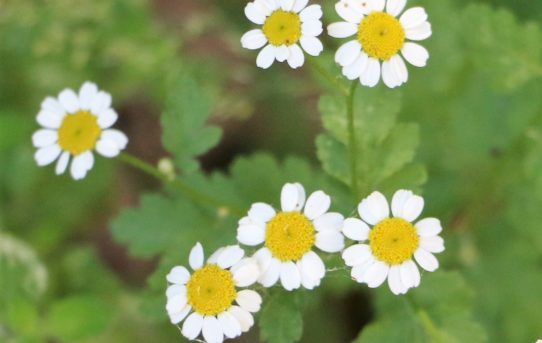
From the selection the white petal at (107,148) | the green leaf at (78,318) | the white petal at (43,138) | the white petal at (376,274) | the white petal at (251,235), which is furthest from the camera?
the green leaf at (78,318)

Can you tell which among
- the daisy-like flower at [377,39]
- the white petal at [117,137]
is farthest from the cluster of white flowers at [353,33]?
the white petal at [117,137]

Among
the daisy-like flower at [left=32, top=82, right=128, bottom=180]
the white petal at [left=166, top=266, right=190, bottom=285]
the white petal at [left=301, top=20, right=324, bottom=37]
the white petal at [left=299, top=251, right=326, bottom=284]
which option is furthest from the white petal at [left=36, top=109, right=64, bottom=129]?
the white petal at [left=299, top=251, right=326, bottom=284]

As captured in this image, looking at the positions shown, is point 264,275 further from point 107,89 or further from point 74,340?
point 107,89

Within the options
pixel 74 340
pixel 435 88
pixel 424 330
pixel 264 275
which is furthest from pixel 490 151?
pixel 74 340

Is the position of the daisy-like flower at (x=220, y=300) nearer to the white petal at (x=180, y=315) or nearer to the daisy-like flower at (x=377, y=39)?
the white petal at (x=180, y=315)

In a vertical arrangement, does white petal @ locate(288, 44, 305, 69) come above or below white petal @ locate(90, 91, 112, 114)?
above

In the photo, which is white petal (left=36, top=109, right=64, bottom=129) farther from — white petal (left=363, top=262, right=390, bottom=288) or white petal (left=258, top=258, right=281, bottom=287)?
white petal (left=363, top=262, right=390, bottom=288)

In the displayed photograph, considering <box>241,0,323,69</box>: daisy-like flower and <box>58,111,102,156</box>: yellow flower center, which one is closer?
A: <box>241,0,323,69</box>: daisy-like flower
